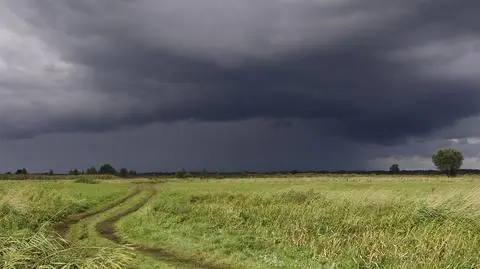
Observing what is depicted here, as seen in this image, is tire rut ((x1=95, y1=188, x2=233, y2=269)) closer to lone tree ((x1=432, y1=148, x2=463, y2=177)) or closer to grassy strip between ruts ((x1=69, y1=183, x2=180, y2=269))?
grassy strip between ruts ((x1=69, y1=183, x2=180, y2=269))

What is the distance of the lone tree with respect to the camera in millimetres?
152500

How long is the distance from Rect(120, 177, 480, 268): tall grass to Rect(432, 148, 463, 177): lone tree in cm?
12518

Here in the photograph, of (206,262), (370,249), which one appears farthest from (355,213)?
(206,262)

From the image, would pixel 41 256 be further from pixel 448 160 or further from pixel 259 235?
pixel 448 160

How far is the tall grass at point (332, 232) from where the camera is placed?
789 inches

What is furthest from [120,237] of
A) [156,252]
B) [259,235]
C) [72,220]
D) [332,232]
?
[332,232]

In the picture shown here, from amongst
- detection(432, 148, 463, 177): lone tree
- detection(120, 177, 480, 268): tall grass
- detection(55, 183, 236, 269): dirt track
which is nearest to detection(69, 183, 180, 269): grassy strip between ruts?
detection(55, 183, 236, 269): dirt track

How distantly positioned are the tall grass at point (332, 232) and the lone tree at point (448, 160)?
125179 millimetres

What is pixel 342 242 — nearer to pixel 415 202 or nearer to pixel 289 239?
pixel 289 239

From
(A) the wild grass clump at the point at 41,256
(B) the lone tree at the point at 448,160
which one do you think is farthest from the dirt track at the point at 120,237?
(B) the lone tree at the point at 448,160

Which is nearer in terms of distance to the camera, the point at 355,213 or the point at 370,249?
the point at 370,249

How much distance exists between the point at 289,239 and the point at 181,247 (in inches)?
205

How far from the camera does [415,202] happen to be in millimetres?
31188

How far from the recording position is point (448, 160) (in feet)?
504
